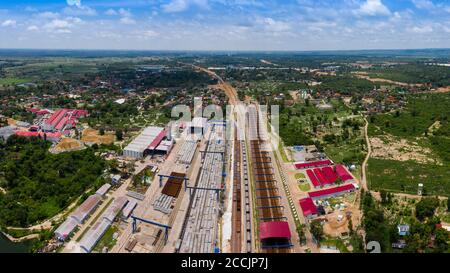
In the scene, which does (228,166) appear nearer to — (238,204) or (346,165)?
(238,204)

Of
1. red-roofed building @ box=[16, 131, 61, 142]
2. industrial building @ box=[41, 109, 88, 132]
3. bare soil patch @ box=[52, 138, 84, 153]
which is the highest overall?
industrial building @ box=[41, 109, 88, 132]

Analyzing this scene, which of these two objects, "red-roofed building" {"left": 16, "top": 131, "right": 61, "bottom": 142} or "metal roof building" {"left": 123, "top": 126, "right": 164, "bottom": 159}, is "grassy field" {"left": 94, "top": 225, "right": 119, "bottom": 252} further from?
"red-roofed building" {"left": 16, "top": 131, "right": 61, "bottom": 142}

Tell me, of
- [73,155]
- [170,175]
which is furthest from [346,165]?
[73,155]

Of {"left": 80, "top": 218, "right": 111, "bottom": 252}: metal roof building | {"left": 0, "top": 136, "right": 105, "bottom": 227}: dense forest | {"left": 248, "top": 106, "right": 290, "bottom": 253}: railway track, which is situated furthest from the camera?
{"left": 248, "top": 106, "right": 290, "bottom": 253}: railway track

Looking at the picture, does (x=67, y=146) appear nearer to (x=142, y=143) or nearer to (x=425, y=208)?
(x=142, y=143)

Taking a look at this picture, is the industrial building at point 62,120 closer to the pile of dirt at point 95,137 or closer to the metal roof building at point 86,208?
the pile of dirt at point 95,137

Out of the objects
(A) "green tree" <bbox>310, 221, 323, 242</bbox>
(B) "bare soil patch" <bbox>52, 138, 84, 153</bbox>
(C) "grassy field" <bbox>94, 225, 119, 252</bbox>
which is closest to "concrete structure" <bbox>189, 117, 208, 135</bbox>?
(B) "bare soil patch" <bbox>52, 138, 84, 153</bbox>

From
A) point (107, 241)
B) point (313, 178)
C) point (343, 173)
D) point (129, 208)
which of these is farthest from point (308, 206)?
point (107, 241)
